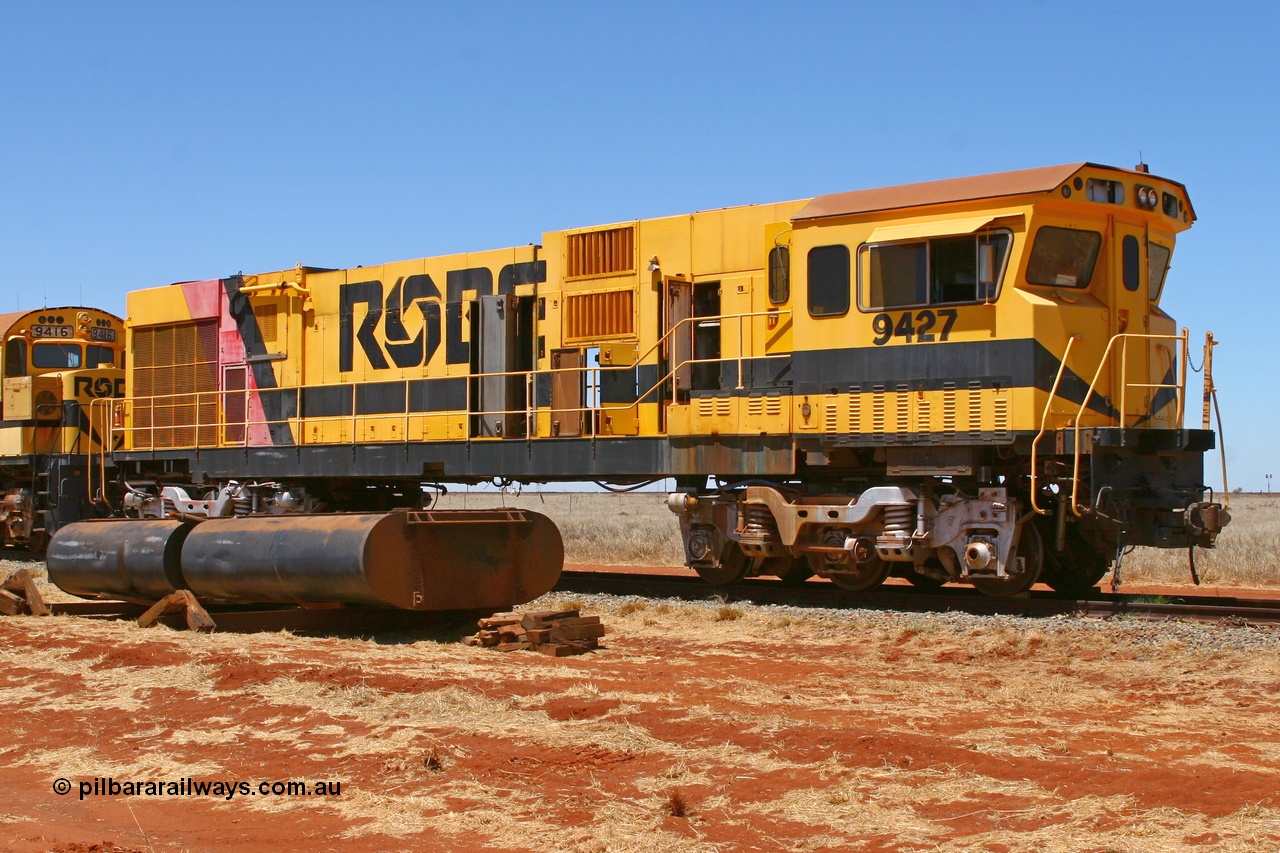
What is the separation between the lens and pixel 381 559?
11.4 m

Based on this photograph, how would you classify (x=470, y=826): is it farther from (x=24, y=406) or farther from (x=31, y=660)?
(x=24, y=406)

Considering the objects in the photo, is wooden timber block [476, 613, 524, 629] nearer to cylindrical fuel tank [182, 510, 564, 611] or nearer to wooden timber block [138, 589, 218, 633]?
cylindrical fuel tank [182, 510, 564, 611]

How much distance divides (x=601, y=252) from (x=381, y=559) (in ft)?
20.7

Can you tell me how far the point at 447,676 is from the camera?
9.66m

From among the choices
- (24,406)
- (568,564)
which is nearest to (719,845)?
(568,564)

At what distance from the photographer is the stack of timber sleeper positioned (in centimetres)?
1130

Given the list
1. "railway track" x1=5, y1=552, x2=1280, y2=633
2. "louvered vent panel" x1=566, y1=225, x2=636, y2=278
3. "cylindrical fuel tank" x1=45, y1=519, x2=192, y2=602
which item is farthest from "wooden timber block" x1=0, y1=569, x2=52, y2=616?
"louvered vent panel" x1=566, y1=225, x2=636, y2=278

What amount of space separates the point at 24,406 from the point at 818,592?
15.3m

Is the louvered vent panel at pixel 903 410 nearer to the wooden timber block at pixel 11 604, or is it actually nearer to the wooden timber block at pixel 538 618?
the wooden timber block at pixel 538 618

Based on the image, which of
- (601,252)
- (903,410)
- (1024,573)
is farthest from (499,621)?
(601,252)

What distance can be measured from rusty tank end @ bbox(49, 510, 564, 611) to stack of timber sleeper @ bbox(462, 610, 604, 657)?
23.2 inches

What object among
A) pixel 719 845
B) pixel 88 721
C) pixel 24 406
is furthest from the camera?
pixel 24 406

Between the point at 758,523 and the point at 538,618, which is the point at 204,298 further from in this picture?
the point at 538,618

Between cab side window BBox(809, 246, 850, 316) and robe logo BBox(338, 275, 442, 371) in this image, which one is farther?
robe logo BBox(338, 275, 442, 371)
